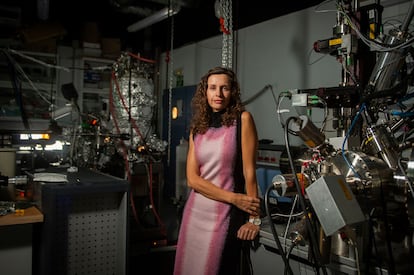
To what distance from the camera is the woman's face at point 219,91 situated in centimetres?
159

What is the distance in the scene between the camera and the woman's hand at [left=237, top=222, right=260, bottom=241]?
4.82 feet

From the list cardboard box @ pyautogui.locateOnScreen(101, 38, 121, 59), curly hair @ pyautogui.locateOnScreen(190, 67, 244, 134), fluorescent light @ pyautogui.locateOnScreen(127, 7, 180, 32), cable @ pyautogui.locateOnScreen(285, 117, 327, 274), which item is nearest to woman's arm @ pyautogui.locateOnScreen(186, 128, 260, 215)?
curly hair @ pyautogui.locateOnScreen(190, 67, 244, 134)

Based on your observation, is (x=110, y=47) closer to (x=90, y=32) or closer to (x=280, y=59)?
(x=90, y=32)

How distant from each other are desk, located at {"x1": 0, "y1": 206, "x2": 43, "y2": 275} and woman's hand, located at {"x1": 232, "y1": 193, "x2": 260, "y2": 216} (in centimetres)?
99

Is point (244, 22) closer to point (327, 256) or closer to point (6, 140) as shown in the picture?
point (6, 140)

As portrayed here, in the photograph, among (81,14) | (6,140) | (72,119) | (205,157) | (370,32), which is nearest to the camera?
(370,32)

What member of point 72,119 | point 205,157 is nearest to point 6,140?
point 72,119

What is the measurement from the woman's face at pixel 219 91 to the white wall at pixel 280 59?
149 centimetres

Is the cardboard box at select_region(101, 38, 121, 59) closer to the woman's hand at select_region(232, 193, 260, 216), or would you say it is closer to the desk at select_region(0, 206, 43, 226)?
the desk at select_region(0, 206, 43, 226)

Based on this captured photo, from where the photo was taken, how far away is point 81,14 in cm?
509

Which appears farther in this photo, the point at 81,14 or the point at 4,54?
the point at 81,14

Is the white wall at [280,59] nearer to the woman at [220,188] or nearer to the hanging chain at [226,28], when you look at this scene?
the hanging chain at [226,28]

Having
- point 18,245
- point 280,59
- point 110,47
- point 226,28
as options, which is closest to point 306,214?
point 18,245

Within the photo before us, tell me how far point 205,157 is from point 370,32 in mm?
852
